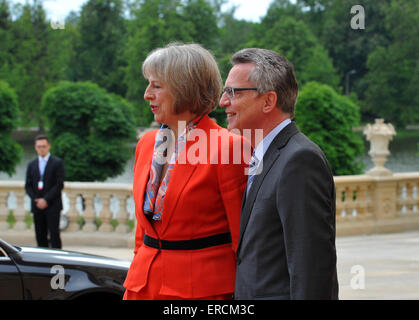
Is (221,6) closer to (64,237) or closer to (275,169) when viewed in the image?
(64,237)

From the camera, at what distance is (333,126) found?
1705 cm

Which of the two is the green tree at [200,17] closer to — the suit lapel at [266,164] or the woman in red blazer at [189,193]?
the woman in red blazer at [189,193]

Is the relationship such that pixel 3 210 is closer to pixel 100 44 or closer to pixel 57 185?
pixel 57 185

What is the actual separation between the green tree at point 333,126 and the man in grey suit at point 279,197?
576 inches

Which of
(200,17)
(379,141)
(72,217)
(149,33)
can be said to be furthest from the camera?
(200,17)

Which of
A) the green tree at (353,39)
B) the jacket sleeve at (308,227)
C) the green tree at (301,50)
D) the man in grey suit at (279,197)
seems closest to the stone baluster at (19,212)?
the man in grey suit at (279,197)

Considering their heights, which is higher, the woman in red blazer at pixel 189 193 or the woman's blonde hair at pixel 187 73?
the woman's blonde hair at pixel 187 73

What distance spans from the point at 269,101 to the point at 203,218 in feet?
1.80

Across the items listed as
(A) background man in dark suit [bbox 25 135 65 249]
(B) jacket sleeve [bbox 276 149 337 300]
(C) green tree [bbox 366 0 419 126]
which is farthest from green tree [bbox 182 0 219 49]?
(B) jacket sleeve [bbox 276 149 337 300]

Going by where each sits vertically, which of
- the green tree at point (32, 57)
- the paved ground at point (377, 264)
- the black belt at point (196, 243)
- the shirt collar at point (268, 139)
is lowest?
the paved ground at point (377, 264)

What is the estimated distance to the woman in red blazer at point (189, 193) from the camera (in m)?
2.53

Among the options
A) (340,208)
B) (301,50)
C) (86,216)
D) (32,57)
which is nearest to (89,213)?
(86,216)

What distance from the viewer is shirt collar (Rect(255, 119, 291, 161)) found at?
235 cm

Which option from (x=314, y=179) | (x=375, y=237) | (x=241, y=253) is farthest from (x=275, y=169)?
(x=375, y=237)
